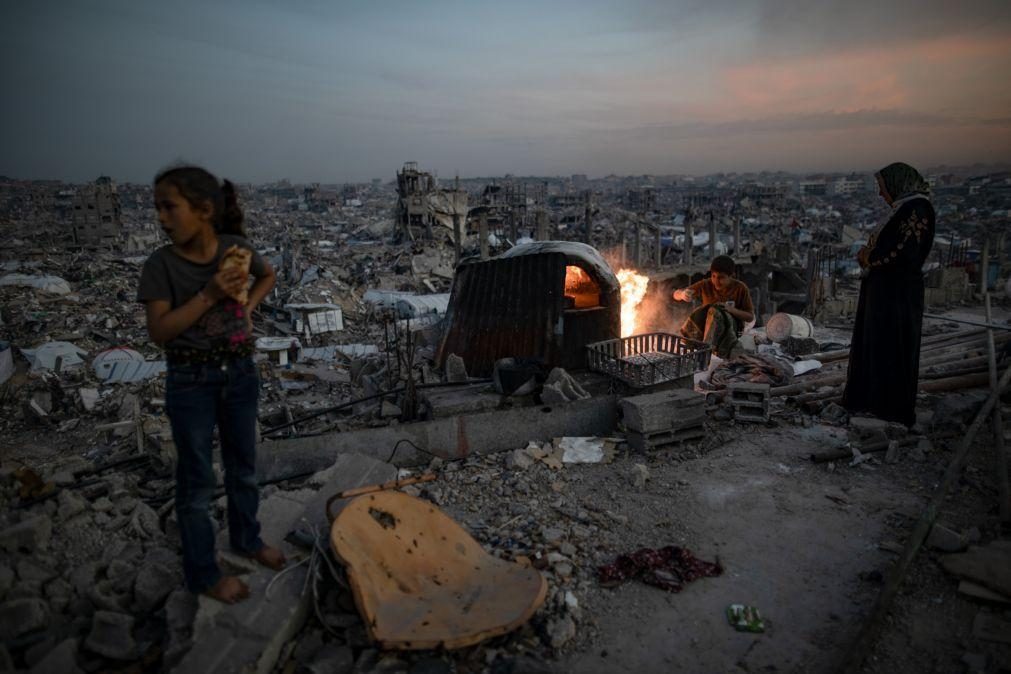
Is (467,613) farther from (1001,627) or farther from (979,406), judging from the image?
(979,406)

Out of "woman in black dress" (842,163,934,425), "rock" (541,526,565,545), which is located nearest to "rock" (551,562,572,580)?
"rock" (541,526,565,545)

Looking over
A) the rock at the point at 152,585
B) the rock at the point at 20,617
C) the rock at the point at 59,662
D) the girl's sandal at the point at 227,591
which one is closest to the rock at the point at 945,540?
the girl's sandal at the point at 227,591

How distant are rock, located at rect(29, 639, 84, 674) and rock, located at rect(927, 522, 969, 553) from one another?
4554mm

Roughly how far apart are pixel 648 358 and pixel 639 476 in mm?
1984

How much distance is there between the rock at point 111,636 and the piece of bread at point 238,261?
5.26ft

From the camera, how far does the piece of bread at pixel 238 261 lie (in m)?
2.43

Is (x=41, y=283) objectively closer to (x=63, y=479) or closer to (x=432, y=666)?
(x=63, y=479)

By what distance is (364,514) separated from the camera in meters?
3.00

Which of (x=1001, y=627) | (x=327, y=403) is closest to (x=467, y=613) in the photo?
(x=1001, y=627)

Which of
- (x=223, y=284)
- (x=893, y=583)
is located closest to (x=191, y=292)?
(x=223, y=284)

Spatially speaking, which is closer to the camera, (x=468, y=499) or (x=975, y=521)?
(x=975, y=521)

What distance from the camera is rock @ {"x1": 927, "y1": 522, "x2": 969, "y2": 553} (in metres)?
3.26

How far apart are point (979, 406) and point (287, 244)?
84.9 feet

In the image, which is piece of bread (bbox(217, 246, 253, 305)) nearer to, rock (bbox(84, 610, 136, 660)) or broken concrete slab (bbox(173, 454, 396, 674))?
broken concrete slab (bbox(173, 454, 396, 674))
